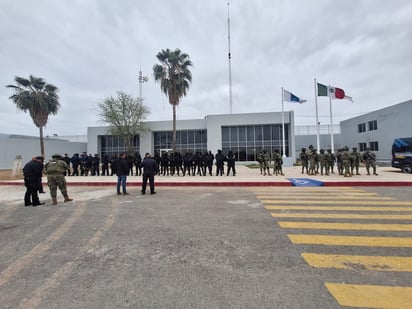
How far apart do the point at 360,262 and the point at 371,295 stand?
90cm

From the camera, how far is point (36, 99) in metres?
24.7

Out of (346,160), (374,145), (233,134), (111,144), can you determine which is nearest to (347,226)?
(346,160)

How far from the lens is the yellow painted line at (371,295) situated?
230cm

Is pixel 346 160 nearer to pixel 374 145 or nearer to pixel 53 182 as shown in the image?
pixel 53 182

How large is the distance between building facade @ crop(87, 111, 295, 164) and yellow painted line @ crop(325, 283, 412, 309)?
92.2 ft

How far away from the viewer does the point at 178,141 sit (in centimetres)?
3472

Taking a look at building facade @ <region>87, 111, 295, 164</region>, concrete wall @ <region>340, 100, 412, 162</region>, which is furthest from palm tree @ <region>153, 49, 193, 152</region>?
concrete wall @ <region>340, 100, 412, 162</region>

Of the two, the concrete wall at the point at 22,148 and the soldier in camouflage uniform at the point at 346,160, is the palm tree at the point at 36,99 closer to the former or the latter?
the concrete wall at the point at 22,148

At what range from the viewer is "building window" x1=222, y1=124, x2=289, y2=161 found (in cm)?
3128

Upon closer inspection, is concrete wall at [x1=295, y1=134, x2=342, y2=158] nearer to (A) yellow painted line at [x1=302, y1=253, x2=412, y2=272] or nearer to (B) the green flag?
(B) the green flag

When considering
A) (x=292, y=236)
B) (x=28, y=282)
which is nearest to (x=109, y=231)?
(x=28, y=282)

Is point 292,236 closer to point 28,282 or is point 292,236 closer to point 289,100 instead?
point 28,282

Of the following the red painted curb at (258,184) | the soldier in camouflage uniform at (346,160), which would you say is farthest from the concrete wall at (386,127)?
the red painted curb at (258,184)

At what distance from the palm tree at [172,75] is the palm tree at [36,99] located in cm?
1286
